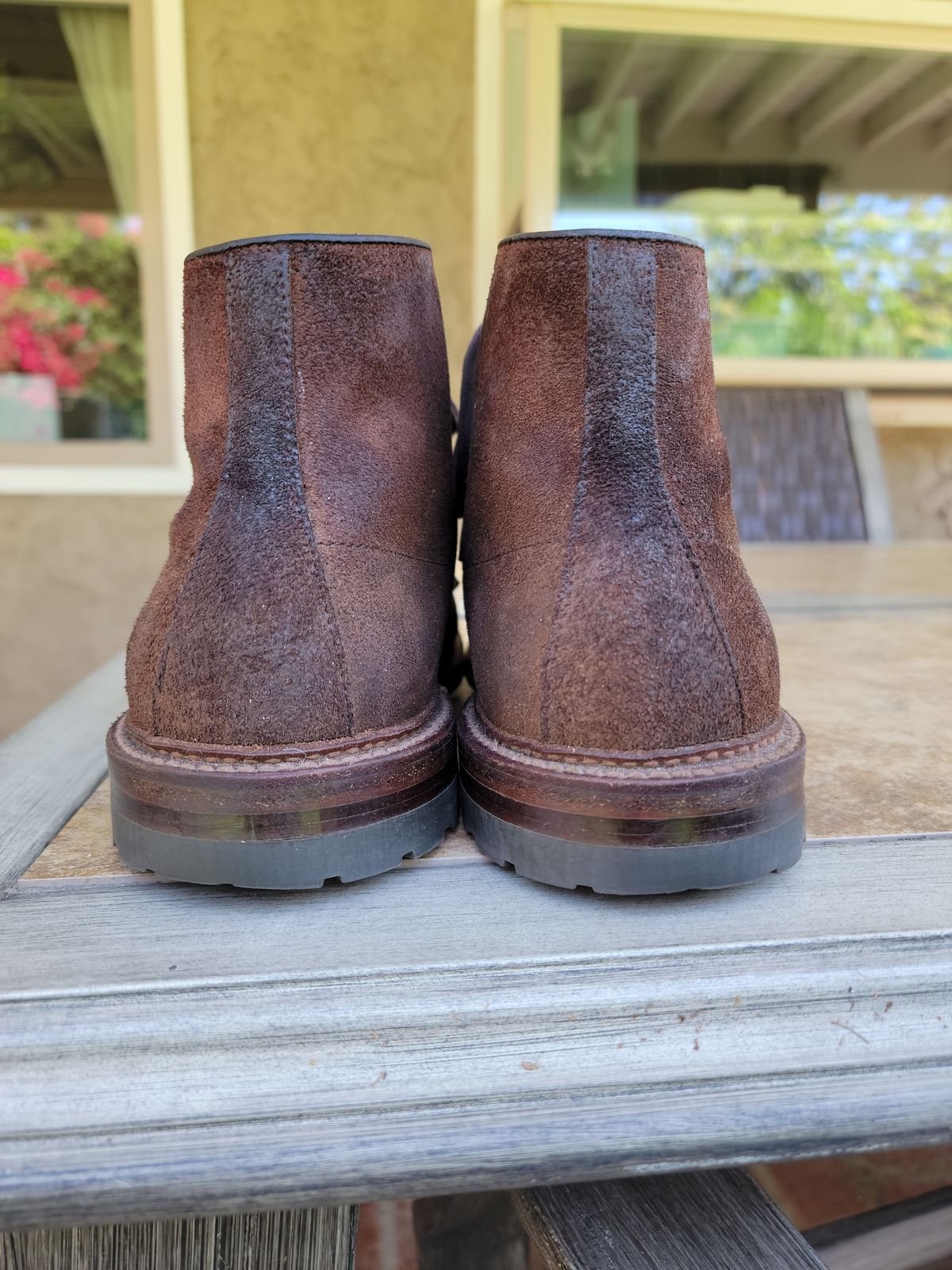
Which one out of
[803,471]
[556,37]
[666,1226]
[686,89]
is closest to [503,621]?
[666,1226]

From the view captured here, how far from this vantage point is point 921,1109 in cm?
35

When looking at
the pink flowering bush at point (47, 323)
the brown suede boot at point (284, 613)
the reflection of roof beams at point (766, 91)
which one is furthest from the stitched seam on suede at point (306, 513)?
the reflection of roof beams at point (766, 91)

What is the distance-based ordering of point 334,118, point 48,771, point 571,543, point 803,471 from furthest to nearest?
point 334,118 < point 803,471 < point 48,771 < point 571,543

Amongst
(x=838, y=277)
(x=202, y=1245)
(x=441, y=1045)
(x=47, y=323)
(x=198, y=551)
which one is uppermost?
(x=838, y=277)

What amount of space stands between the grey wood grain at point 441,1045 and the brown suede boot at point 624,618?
4 centimetres

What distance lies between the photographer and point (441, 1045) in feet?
1.19

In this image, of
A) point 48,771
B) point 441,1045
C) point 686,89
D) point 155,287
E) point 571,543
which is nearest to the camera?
point 441,1045

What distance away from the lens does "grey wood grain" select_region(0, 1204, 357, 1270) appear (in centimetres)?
43

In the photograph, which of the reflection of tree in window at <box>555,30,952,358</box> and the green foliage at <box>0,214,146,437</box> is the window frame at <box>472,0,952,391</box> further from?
the green foliage at <box>0,214,146,437</box>

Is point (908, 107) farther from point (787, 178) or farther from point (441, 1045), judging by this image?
point (441, 1045)

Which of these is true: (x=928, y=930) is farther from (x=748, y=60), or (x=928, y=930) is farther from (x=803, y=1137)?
(x=748, y=60)

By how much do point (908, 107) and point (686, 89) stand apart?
67 cm

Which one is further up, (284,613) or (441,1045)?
(284,613)

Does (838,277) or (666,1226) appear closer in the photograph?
(666,1226)
